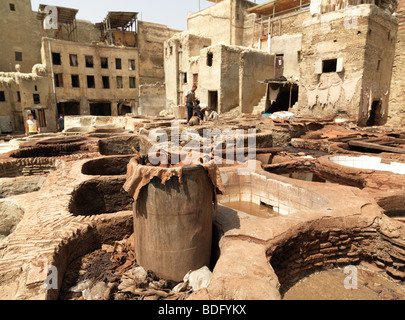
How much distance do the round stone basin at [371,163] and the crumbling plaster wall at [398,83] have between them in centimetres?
1205

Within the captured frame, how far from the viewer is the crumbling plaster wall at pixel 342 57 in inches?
521

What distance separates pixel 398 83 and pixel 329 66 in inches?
206

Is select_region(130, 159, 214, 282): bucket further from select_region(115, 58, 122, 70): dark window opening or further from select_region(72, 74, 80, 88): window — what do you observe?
select_region(115, 58, 122, 70): dark window opening

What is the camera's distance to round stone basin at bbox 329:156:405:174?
719cm

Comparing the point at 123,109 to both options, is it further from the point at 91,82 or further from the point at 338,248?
the point at 338,248

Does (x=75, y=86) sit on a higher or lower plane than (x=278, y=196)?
higher

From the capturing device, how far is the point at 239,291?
244 centimetres

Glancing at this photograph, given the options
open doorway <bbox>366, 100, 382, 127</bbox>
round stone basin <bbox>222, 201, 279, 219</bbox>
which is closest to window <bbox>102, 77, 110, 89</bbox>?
open doorway <bbox>366, 100, 382, 127</bbox>

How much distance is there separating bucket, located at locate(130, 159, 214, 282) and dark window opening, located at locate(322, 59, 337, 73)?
49.4 feet

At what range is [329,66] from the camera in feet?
51.1

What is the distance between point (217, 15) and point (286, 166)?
81.7 feet

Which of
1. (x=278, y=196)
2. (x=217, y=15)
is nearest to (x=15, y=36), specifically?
(x=217, y=15)

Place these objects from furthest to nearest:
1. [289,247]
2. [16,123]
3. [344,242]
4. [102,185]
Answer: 1. [16,123]
2. [102,185]
3. [344,242]
4. [289,247]

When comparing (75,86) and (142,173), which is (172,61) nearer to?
(75,86)
